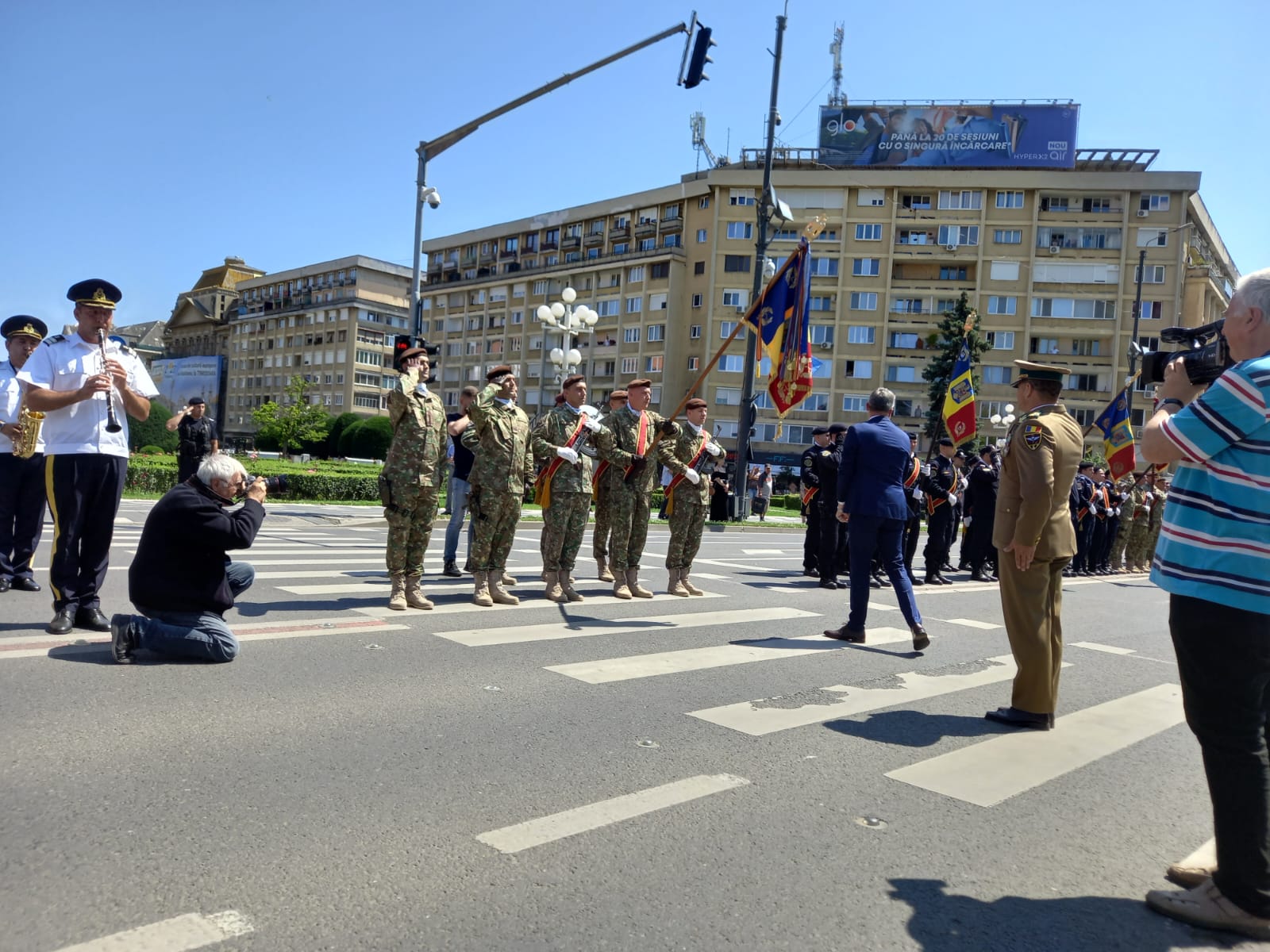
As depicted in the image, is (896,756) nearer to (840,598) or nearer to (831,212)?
(840,598)

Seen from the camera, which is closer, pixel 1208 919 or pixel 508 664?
pixel 1208 919

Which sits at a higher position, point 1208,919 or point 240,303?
point 240,303

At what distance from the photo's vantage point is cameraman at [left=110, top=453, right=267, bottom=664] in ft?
18.0

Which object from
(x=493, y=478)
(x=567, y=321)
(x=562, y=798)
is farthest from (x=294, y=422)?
(x=562, y=798)

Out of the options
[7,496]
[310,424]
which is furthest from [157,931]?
[310,424]

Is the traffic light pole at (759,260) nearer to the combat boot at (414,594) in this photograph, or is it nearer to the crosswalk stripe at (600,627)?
the crosswalk stripe at (600,627)

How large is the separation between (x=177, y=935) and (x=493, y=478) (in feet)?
19.5

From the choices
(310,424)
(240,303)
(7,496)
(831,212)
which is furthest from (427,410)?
(240,303)

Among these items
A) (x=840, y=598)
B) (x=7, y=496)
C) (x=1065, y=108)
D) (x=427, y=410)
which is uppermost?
(x=1065, y=108)

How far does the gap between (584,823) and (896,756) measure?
190cm

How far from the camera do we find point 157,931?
106 inches

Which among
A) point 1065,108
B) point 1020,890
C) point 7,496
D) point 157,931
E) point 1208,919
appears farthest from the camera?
point 1065,108

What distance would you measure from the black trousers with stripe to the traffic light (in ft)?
33.0

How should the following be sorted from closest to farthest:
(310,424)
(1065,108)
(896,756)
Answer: (896,756) → (1065,108) → (310,424)
